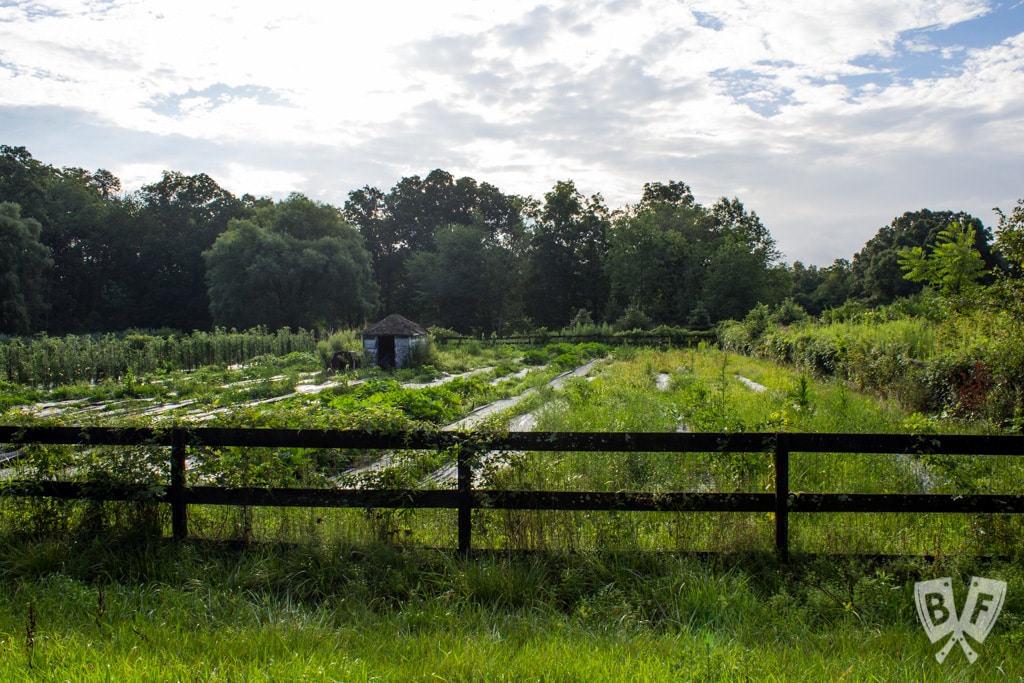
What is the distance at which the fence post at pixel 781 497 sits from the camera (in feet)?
15.5

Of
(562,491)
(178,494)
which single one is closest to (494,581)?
(562,491)

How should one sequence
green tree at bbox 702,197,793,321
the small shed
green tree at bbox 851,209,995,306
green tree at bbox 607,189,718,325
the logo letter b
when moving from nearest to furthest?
the logo letter b, the small shed, green tree at bbox 702,197,793,321, green tree at bbox 607,189,718,325, green tree at bbox 851,209,995,306

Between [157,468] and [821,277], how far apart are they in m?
96.9

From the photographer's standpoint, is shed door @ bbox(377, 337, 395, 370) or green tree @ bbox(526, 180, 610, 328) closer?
shed door @ bbox(377, 337, 395, 370)

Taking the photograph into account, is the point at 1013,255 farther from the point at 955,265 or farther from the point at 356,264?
the point at 356,264

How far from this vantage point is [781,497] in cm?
474

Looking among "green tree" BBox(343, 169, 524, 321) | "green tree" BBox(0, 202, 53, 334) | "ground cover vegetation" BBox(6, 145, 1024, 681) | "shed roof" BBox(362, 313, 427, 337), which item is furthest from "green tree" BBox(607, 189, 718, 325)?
"green tree" BBox(0, 202, 53, 334)

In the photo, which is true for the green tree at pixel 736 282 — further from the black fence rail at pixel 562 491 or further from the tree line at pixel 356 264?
the black fence rail at pixel 562 491

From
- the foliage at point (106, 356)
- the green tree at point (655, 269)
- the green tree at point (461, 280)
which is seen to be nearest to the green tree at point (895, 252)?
the green tree at point (655, 269)

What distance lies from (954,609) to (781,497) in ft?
3.84

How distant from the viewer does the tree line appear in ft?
172

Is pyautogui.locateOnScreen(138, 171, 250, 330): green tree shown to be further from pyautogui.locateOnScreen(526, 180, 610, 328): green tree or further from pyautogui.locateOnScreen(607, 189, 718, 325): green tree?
pyautogui.locateOnScreen(607, 189, 718, 325): green tree

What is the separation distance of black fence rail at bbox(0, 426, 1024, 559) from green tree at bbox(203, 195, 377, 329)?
1931 inches

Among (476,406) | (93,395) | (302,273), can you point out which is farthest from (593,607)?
(302,273)
